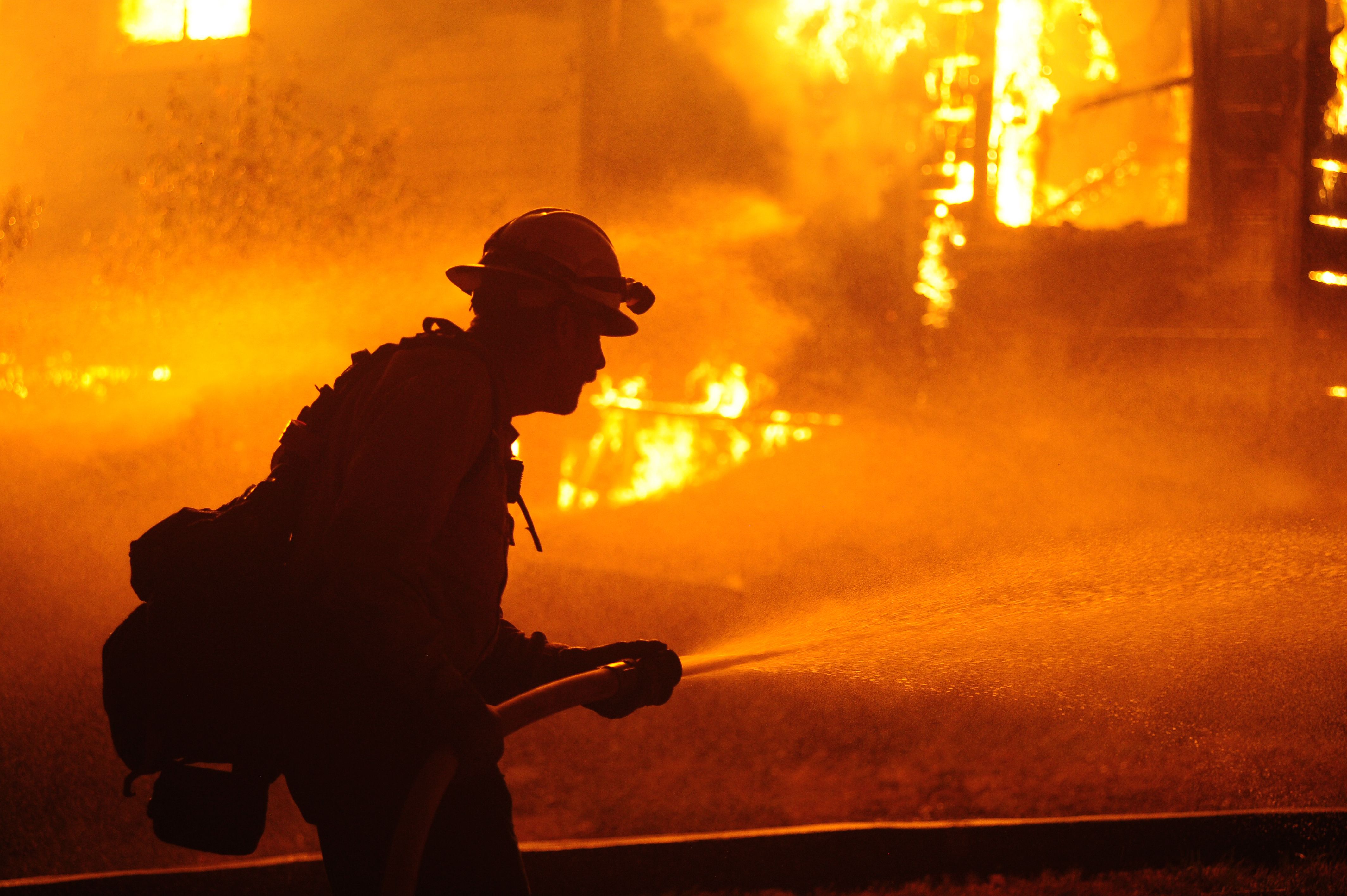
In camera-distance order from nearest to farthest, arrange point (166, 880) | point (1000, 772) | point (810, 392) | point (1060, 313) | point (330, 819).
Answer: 1. point (330, 819)
2. point (166, 880)
3. point (1000, 772)
4. point (1060, 313)
5. point (810, 392)

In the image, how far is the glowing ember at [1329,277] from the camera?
24.6ft

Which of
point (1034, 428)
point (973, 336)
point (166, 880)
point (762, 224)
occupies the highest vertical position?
point (762, 224)

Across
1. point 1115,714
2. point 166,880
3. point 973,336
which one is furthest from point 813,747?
point 973,336

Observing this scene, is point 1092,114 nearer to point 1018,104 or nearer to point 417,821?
point 1018,104

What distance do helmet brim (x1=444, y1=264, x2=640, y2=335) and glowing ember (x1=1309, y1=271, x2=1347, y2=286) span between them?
6.62 meters

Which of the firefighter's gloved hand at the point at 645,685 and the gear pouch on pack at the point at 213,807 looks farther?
the firefighter's gloved hand at the point at 645,685

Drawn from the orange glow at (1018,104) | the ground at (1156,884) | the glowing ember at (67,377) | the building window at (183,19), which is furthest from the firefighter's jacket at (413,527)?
the building window at (183,19)

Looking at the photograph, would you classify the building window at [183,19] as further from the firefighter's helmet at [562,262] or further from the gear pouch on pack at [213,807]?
the gear pouch on pack at [213,807]

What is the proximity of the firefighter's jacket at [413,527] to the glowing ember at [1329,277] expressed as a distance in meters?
6.97

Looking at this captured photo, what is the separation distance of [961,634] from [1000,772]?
809mm

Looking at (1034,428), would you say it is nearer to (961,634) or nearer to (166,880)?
(961,634)

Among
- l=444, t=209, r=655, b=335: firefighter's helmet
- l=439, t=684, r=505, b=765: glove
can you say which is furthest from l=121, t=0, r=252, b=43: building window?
l=439, t=684, r=505, b=765: glove

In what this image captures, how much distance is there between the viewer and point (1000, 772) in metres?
4.89

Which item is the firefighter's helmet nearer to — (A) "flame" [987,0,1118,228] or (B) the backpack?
(B) the backpack
